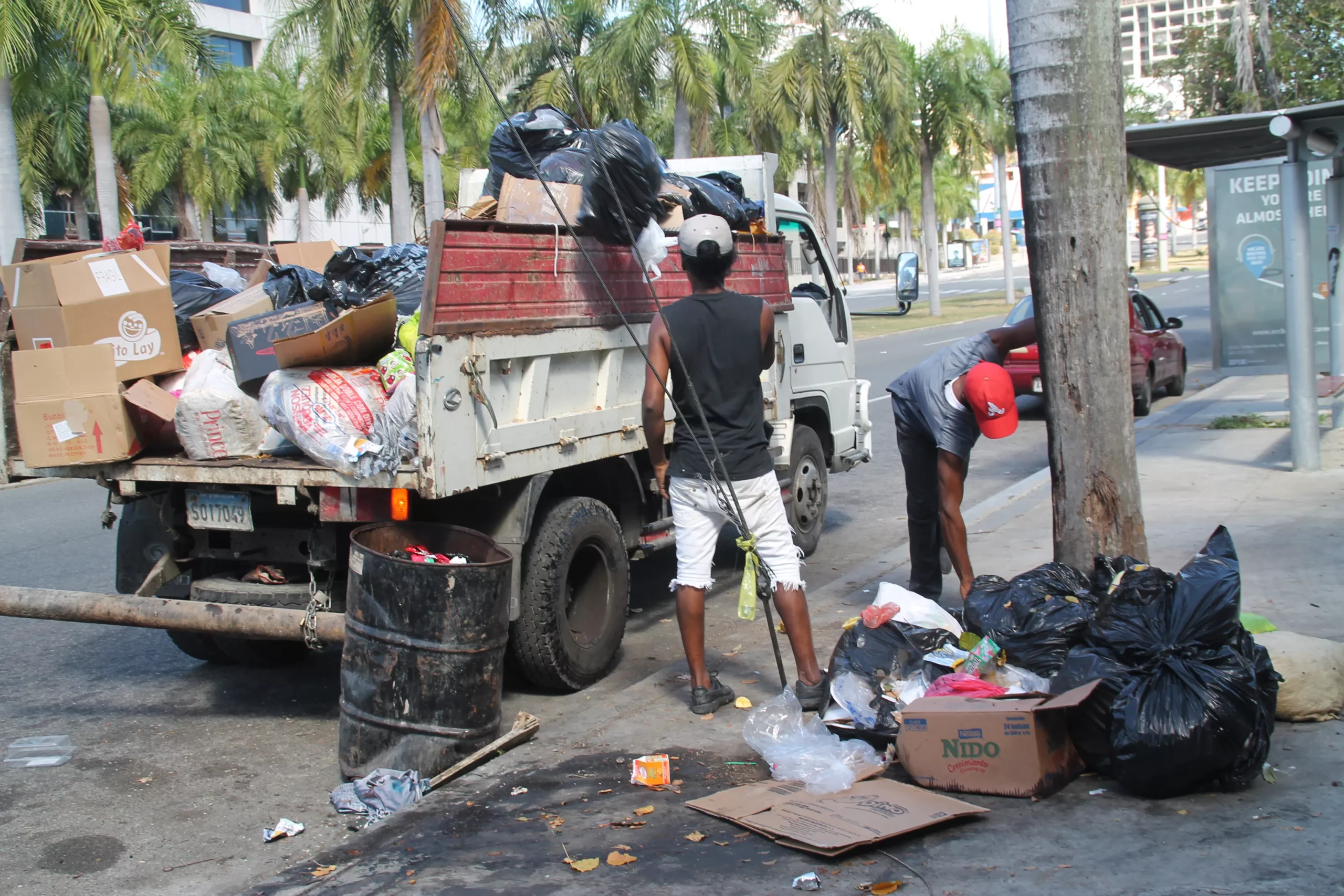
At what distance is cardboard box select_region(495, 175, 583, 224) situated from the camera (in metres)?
5.69

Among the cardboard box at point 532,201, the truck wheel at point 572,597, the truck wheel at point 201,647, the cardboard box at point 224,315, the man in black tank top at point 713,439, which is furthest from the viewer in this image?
the truck wheel at point 201,647

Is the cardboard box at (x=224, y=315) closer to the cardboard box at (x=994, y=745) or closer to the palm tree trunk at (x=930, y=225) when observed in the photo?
the cardboard box at (x=994, y=745)

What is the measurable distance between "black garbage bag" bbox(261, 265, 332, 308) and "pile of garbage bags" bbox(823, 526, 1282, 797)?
277 cm

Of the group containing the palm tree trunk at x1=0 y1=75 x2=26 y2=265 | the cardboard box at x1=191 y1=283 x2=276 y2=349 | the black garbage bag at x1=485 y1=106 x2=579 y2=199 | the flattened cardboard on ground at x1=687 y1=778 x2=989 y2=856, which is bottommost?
the flattened cardboard on ground at x1=687 y1=778 x2=989 y2=856

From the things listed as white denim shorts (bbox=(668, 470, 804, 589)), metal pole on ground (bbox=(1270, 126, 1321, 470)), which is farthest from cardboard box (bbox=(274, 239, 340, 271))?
metal pole on ground (bbox=(1270, 126, 1321, 470))

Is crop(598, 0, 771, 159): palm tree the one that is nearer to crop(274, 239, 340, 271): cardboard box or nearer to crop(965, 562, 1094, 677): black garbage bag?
crop(274, 239, 340, 271): cardboard box

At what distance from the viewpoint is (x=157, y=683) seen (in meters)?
5.86

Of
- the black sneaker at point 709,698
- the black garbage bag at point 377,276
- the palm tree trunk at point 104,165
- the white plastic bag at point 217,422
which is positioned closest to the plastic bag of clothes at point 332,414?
the white plastic bag at point 217,422

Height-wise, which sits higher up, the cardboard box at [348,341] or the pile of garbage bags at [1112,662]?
the cardboard box at [348,341]

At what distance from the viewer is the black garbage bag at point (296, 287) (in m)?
5.45

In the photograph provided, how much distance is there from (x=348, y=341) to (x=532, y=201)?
129 centimetres

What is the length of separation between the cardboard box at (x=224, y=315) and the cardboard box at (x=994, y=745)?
3.32m

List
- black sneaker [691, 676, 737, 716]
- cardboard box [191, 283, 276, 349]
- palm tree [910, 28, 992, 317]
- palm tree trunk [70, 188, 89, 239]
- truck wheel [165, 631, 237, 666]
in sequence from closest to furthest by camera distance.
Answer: black sneaker [691, 676, 737, 716]
cardboard box [191, 283, 276, 349]
truck wheel [165, 631, 237, 666]
palm tree [910, 28, 992, 317]
palm tree trunk [70, 188, 89, 239]

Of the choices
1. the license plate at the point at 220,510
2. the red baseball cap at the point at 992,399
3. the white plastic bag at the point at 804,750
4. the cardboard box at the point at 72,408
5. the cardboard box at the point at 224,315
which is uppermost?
the cardboard box at the point at 224,315
